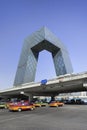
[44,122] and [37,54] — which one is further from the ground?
[37,54]

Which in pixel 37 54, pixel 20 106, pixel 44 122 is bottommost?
pixel 44 122

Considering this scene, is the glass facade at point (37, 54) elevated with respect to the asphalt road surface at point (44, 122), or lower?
elevated

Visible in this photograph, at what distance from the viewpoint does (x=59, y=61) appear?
144750 millimetres

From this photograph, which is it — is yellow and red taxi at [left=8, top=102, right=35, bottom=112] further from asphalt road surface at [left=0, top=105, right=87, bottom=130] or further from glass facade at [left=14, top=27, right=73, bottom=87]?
glass facade at [left=14, top=27, right=73, bottom=87]

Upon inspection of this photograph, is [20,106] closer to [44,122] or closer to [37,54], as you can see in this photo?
[44,122]

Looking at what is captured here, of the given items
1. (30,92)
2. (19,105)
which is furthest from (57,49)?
(19,105)

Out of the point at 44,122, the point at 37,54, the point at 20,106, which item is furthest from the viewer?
the point at 37,54

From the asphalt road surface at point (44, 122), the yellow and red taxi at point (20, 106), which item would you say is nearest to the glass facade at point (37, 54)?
the yellow and red taxi at point (20, 106)

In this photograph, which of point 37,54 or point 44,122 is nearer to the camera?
point 44,122

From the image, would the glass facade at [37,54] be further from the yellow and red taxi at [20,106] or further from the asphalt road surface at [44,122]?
the asphalt road surface at [44,122]

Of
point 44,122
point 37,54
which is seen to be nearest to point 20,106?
point 44,122

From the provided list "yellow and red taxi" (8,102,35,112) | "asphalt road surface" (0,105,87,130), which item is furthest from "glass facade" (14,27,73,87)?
"asphalt road surface" (0,105,87,130)

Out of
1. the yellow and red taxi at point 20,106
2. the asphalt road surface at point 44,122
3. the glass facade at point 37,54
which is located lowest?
the asphalt road surface at point 44,122

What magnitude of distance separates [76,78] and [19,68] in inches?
3671
